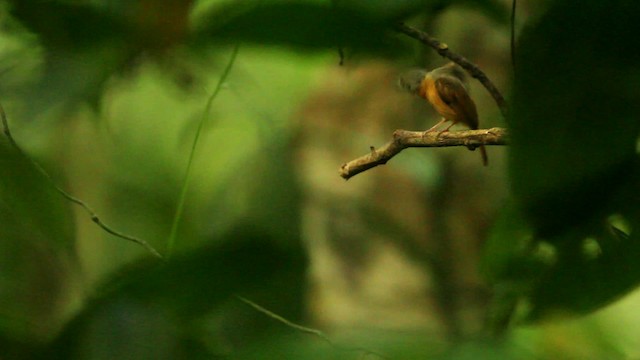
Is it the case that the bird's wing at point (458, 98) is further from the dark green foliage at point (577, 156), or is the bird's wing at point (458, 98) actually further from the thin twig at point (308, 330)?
the thin twig at point (308, 330)

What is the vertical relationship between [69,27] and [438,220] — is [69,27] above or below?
above

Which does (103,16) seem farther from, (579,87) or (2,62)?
(579,87)

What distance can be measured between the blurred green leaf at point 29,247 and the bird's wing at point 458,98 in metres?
0.45

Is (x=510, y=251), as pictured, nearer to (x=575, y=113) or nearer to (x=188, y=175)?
(x=575, y=113)

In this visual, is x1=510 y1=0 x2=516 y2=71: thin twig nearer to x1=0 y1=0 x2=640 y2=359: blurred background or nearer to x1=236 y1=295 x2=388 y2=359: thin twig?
x1=0 y1=0 x2=640 y2=359: blurred background

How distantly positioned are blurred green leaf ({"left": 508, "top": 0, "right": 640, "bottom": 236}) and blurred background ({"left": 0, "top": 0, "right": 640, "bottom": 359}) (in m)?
0.03

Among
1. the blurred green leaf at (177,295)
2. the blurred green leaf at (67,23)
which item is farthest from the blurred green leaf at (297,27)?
the blurred green leaf at (177,295)

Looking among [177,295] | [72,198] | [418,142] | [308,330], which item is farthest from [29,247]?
[418,142]

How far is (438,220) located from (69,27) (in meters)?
0.48

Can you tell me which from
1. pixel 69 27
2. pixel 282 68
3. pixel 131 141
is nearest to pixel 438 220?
pixel 282 68

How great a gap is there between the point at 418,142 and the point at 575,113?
0.55 ft

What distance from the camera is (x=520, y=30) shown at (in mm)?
854

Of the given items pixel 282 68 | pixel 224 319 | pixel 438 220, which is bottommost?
pixel 224 319

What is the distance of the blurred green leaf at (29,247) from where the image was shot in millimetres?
919
